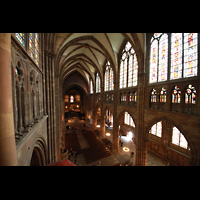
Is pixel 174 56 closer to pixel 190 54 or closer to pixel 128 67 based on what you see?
pixel 190 54

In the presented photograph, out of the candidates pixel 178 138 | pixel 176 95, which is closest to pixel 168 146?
pixel 178 138

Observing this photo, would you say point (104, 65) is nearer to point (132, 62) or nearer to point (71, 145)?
point (132, 62)

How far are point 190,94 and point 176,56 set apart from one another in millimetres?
2936

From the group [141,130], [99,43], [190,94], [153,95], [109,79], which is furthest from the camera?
[109,79]

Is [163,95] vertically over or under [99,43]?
under

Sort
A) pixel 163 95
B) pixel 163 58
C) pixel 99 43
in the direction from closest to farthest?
1. pixel 163 95
2. pixel 163 58
3. pixel 99 43

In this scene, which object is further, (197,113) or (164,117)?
(164,117)

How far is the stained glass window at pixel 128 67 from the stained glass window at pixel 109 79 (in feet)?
9.21

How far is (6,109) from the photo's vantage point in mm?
1371

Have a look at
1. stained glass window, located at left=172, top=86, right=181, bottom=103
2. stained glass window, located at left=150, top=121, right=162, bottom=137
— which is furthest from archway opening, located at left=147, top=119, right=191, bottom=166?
stained glass window, located at left=172, top=86, right=181, bottom=103
